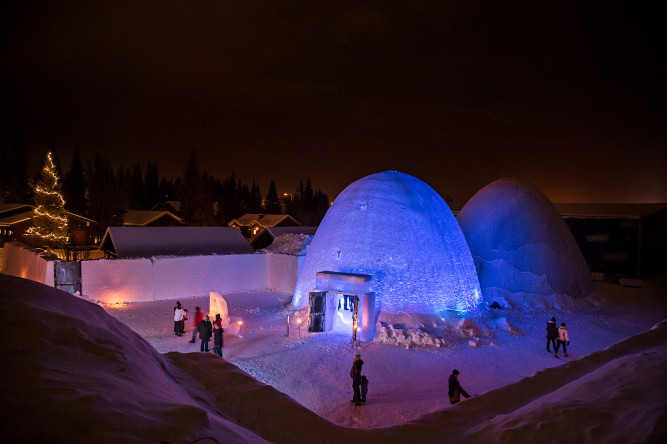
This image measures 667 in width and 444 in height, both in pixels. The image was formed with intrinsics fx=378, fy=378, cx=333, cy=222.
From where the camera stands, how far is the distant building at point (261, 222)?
45156 mm

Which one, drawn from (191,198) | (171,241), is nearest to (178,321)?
(171,241)

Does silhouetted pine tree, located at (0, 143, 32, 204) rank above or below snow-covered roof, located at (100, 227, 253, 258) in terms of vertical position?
above

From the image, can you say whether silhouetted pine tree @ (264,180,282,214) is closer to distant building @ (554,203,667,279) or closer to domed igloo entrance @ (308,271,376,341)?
distant building @ (554,203,667,279)

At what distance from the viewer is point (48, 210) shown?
98.6ft

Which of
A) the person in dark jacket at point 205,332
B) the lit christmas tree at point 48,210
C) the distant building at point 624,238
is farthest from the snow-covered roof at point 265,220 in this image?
Answer: the person in dark jacket at point 205,332

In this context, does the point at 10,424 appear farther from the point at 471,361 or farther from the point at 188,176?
the point at 188,176

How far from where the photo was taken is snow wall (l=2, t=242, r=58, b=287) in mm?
15695

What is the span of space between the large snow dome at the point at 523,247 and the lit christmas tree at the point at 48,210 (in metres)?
31.0

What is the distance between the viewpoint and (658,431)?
303 centimetres

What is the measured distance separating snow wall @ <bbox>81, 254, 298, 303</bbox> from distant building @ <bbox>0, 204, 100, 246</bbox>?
2164 cm

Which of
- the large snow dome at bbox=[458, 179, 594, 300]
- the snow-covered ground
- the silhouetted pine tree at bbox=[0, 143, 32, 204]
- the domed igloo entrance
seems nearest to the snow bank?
the snow-covered ground

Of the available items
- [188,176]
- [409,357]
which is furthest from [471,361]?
[188,176]

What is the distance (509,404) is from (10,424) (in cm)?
559

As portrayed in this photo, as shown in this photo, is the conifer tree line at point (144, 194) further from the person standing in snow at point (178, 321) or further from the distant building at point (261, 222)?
the person standing in snow at point (178, 321)
